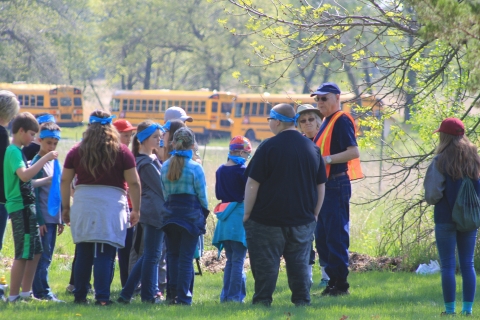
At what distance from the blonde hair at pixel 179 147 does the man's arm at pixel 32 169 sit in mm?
1117

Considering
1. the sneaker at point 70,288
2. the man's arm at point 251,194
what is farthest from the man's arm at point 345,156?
the sneaker at point 70,288

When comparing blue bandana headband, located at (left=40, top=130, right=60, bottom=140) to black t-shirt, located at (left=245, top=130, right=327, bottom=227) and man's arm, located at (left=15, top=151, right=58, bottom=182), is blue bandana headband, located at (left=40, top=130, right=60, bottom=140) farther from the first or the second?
black t-shirt, located at (left=245, top=130, right=327, bottom=227)

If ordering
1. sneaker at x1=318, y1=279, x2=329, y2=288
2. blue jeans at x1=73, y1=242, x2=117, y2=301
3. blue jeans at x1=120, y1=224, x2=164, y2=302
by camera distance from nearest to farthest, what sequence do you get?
blue jeans at x1=73, y1=242, x2=117, y2=301
blue jeans at x1=120, y1=224, x2=164, y2=302
sneaker at x1=318, y1=279, x2=329, y2=288

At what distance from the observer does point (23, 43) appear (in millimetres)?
37000

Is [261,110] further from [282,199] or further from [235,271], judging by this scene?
[282,199]

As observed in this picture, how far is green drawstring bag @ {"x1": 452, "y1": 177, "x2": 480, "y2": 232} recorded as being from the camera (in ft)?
19.8

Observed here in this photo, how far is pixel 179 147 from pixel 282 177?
1084 mm

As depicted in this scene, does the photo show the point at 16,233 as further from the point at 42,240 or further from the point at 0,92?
the point at 0,92

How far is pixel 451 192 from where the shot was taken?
614 centimetres

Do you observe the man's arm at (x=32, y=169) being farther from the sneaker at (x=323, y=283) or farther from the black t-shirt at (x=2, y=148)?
the sneaker at (x=323, y=283)

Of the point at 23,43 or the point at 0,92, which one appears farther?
the point at 23,43

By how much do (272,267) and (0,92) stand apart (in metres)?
3.16

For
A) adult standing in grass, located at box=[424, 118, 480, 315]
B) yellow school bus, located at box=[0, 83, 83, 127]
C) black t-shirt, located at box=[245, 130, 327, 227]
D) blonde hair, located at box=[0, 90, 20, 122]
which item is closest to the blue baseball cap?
black t-shirt, located at box=[245, 130, 327, 227]

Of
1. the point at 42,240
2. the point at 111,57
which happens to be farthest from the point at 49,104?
the point at 42,240
